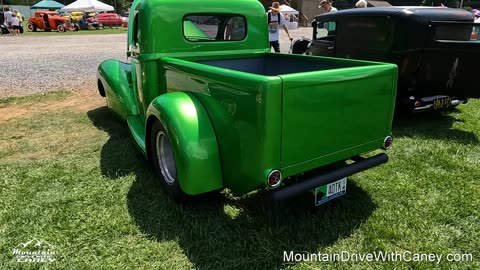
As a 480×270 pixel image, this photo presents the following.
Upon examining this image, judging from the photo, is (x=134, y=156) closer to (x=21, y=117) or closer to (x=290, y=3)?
(x=21, y=117)

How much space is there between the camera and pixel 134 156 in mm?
4129

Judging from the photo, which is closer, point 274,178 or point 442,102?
point 274,178

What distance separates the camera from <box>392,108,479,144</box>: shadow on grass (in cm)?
473

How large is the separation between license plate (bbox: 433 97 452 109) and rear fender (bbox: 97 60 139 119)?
4.05 meters

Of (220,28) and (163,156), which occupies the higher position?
(220,28)

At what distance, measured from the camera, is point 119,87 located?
4688mm

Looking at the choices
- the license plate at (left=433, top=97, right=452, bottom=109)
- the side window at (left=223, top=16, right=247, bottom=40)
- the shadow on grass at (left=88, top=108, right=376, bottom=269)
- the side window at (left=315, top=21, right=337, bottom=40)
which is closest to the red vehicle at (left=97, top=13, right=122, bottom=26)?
the side window at (left=315, top=21, right=337, bottom=40)

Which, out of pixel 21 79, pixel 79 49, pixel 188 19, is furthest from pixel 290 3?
pixel 188 19

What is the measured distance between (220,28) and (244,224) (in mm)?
2369

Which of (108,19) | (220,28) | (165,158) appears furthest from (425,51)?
(108,19)

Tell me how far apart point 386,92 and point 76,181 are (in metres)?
2.98

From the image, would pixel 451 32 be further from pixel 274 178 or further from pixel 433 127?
pixel 274 178

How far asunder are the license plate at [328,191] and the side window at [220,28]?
218 cm

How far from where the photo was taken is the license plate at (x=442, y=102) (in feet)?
16.5
